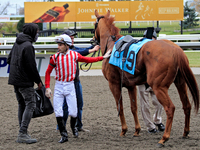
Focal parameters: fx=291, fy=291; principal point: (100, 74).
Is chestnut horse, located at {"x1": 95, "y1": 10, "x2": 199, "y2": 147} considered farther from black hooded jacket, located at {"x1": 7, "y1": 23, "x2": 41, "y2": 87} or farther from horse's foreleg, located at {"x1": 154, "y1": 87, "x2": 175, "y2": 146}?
black hooded jacket, located at {"x1": 7, "y1": 23, "x2": 41, "y2": 87}

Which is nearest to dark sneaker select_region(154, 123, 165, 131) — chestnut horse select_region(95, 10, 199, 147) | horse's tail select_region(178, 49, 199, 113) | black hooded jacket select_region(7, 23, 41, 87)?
chestnut horse select_region(95, 10, 199, 147)

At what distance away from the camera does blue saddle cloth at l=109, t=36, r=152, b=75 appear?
423 cm

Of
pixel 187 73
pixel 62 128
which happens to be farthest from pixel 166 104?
pixel 62 128

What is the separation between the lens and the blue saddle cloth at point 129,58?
13.9 feet

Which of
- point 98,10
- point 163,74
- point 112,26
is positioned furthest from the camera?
point 98,10

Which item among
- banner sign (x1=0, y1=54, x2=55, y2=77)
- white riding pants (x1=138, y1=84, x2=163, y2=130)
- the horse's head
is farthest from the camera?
banner sign (x1=0, y1=54, x2=55, y2=77)

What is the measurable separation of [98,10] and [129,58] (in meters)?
18.0

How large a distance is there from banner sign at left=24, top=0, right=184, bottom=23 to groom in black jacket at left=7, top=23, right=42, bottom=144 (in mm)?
17702

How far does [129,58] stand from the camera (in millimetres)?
4273

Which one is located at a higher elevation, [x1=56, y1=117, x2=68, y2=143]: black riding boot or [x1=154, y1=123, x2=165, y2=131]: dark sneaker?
[x1=56, y1=117, x2=68, y2=143]: black riding boot

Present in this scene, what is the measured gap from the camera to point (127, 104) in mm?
6906

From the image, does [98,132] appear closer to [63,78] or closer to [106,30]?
[63,78]

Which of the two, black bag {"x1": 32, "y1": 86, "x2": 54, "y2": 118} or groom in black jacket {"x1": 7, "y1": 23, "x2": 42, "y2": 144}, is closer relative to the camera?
groom in black jacket {"x1": 7, "y1": 23, "x2": 42, "y2": 144}

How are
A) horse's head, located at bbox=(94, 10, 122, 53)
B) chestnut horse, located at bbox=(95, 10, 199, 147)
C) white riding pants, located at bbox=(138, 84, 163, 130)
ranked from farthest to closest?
horse's head, located at bbox=(94, 10, 122, 53) → white riding pants, located at bbox=(138, 84, 163, 130) → chestnut horse, located at bbox=(95, 10, 199, 147)
